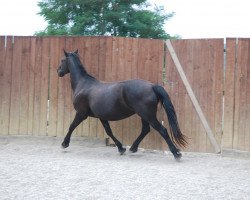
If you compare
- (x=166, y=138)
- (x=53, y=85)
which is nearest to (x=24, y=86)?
(x=53, y=85)

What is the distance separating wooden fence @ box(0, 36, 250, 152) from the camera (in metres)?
7.88

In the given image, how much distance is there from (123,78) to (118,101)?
1.02m

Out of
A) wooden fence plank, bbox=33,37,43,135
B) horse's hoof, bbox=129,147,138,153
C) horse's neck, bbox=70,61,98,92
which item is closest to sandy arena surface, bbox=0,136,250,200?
horse's hoof, bbox=129,147,138,153

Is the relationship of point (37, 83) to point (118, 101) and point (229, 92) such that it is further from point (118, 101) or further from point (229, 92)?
point (229, 92)

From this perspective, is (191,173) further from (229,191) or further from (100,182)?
(100,182)

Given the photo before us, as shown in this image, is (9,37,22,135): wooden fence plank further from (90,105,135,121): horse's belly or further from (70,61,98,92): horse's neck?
(90,105,135,121): horse's belly

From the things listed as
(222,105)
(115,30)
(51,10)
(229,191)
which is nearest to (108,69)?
(222,105)

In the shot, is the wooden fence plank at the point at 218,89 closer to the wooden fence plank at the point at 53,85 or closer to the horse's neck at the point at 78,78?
the horse's neck at the point at 78,78

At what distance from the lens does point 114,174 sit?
233 inches

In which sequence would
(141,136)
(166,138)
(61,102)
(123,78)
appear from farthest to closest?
1. (61,102)
2. (123,78)
3. (141,136)
4. (166,138)

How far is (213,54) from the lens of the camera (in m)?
8.01

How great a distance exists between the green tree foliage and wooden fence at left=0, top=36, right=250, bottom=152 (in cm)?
1191

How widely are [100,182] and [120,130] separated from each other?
323cm

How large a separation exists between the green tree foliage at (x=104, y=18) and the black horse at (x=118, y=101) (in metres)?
12.7
